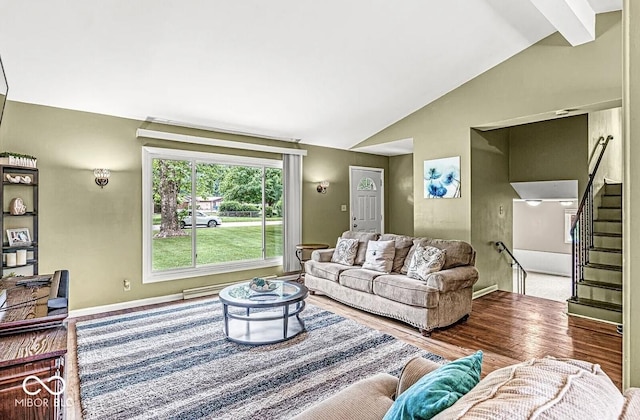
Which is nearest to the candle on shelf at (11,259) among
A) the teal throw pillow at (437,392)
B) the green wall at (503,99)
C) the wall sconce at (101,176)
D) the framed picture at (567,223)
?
the wall sconce at (101,176)

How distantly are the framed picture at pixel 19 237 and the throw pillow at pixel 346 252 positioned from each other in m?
3.63

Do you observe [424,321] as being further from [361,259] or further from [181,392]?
[181,392]

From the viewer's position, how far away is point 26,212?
3.73 metres

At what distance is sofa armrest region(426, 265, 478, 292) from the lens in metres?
3.58

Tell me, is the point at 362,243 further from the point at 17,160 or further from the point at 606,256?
the point at 17,160

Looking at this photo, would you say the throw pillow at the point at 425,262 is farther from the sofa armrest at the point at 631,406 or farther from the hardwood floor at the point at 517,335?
the sofa armrest at the point at 631,406

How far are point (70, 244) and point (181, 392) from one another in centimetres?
273

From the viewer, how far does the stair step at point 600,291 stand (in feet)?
13.2

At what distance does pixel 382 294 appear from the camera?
396 centimetres

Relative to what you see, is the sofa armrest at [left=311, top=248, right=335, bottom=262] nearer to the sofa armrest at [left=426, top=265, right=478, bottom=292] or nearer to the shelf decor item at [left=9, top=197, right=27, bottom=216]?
the sofa armrest at [left=426, top=265, right=478, bottom=292]

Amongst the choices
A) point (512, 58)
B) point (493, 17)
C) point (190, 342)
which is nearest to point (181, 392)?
point (190, 342)

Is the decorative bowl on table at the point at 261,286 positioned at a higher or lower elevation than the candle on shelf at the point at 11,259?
lower

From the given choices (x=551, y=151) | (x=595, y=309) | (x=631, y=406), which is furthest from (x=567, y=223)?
(x=631, y=406)

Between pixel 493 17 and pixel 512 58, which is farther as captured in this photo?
pixel 512 58
